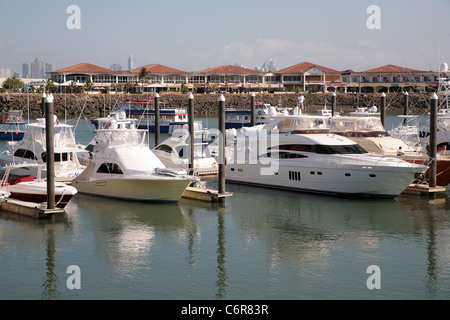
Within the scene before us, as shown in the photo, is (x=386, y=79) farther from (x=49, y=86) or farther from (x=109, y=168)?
(x=109, y=168)

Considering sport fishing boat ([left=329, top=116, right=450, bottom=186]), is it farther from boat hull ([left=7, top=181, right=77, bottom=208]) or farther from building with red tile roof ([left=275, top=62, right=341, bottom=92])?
building with red tile roof ([left=275, top=62, right=341, bottom=92])

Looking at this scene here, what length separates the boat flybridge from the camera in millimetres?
25188

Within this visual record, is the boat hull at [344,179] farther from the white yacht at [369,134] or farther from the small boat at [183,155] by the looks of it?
the white yacht at [369,134]

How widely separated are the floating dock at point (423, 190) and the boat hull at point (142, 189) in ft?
32.8

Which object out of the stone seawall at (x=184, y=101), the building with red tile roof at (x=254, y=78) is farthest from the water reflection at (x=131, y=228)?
the building with red tile roof at (x=254, y=78)

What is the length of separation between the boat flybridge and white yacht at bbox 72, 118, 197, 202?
5351 millimetres

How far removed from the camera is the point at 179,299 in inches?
589

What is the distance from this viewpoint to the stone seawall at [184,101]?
9681cm

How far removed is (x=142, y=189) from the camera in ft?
80.4

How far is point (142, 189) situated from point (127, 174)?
2.93ft
